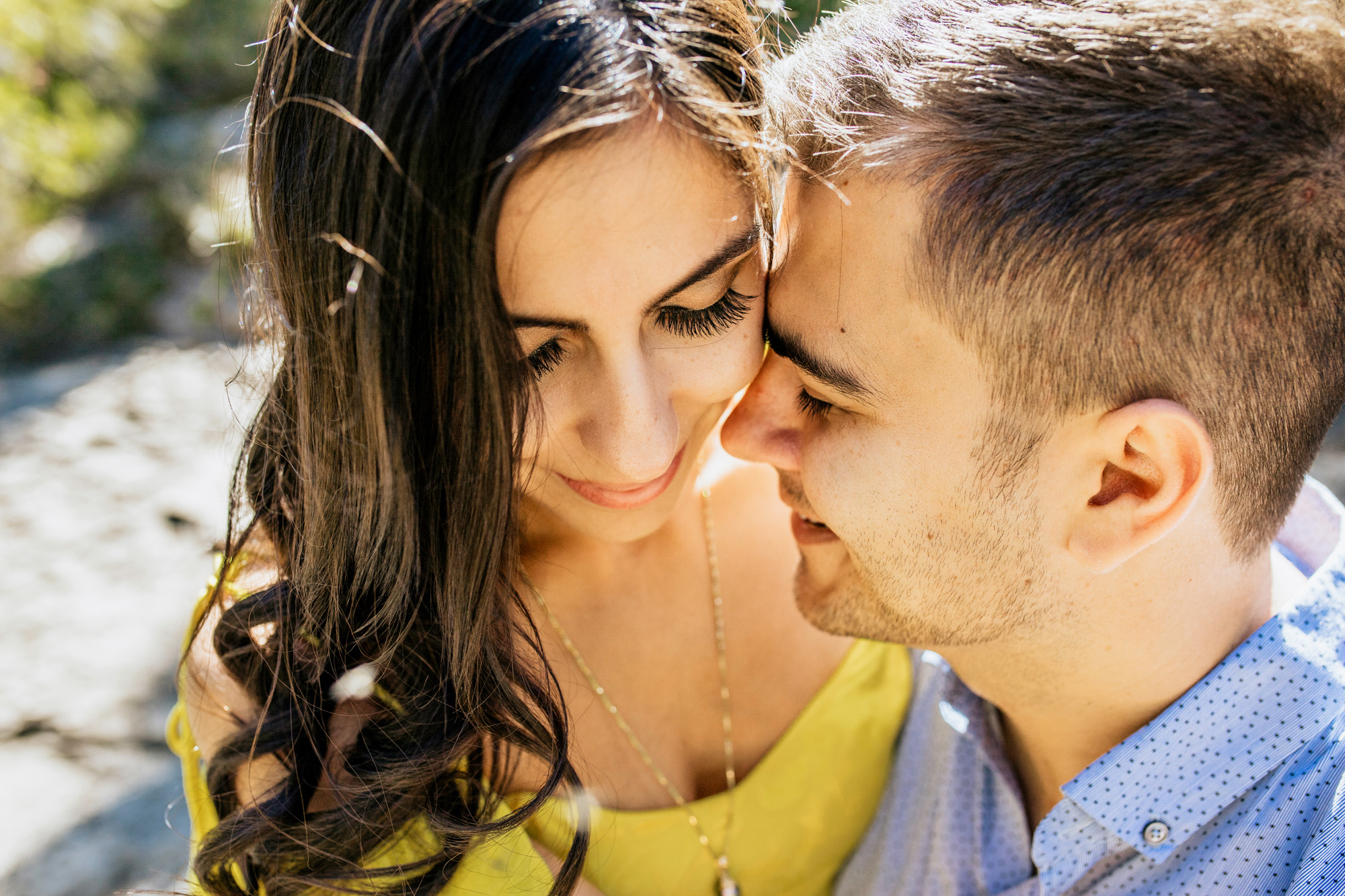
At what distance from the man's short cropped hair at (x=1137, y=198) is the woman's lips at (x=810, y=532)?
525 millimetres

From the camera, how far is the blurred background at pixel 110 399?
3.37m

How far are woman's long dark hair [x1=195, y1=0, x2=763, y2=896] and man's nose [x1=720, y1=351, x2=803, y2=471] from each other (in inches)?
18.3

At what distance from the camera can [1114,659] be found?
1.81 metres

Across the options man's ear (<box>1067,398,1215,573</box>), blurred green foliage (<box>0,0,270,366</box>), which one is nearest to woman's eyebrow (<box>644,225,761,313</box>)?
man's ear (<box>1067,398,1215,573</box>)

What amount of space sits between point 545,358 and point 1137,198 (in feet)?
3.06

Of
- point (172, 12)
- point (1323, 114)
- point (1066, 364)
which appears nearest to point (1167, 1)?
point (1323, 114)

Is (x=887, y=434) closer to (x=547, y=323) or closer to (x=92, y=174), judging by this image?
(x=547, y=323)

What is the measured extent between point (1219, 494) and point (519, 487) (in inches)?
45.7

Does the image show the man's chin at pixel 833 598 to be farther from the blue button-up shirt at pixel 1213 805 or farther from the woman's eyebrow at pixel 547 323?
the woman's eyebrow at pixel 547 323

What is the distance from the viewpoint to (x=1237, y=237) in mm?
1502

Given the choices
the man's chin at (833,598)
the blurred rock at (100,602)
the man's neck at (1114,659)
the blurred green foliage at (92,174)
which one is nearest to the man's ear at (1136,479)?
the man's neck at (1114,659)

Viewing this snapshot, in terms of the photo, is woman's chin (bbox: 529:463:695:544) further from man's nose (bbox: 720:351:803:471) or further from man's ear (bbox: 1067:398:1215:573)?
man's ear (bbox: 1067:398:1215:573)

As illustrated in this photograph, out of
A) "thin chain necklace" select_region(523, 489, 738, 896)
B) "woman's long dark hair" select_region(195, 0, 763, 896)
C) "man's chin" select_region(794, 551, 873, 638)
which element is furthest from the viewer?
"thin chain necklace" select_region(523, 489, 738, 896)

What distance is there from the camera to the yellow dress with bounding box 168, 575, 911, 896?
2064 mm
